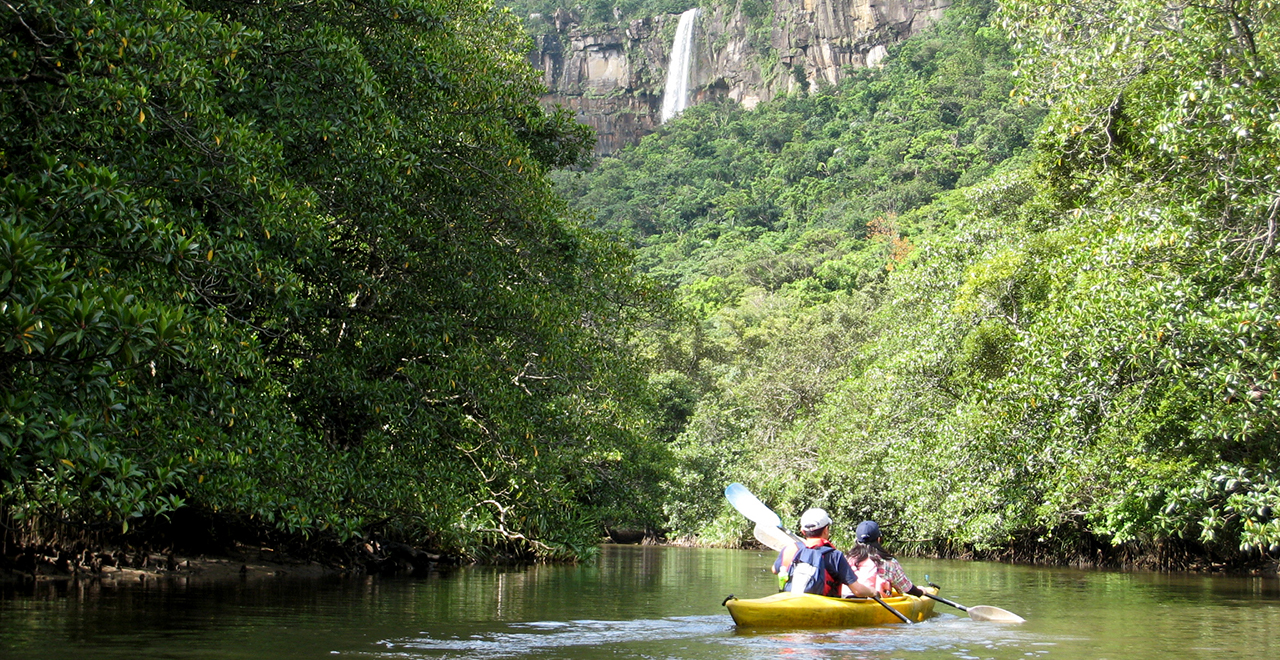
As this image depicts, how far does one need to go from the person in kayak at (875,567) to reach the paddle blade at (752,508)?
0.87 metres

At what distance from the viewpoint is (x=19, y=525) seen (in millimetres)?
9727

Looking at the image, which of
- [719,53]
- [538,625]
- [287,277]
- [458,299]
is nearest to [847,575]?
Answer: [538,625]

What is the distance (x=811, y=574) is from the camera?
835 centimetres

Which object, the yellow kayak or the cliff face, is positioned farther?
the cliff face

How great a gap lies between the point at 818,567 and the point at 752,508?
257cm

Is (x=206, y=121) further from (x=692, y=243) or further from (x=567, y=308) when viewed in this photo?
(x=692, y=243)

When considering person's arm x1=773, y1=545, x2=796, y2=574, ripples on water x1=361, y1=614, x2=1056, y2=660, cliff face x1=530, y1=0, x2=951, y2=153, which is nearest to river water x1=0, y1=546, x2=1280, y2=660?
ripples on water x1=361, y1=614, x2=1056, y2=660

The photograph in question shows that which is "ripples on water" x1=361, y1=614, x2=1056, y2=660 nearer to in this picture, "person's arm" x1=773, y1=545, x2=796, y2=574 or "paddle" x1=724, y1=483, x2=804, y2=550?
"person's arm" x1=773, y1=545, x2=796, y2=574

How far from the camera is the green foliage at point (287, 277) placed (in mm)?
→ 5293

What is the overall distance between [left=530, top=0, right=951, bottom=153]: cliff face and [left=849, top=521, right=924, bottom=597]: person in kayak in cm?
7934

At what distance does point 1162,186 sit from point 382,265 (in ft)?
29.9

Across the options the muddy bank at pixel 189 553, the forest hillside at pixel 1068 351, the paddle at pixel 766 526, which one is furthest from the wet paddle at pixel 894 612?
the muddy bank at pixel 189 553

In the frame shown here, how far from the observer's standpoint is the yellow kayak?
7887 mm

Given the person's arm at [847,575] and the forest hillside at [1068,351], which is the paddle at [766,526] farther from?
the forest hillside at [1068,351]
